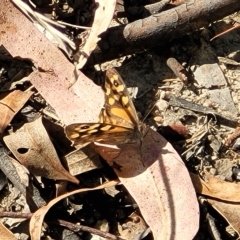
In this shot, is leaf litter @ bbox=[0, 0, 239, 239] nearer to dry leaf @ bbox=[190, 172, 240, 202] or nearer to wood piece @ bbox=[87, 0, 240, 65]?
dry leaf @ bbox=[190, 172, 240, 202]

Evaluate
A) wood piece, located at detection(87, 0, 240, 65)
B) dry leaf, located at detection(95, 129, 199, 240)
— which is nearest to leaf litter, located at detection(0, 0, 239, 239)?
dry leaf, located at detection(95, 129, 199, 240)

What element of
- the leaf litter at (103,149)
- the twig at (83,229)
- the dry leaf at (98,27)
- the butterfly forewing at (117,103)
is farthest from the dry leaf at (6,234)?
the dry leaf at (98,27)

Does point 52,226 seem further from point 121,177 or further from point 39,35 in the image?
point 39,35

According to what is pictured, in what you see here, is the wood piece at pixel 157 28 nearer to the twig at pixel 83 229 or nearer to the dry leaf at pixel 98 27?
the dry leaf at pixel 98 27

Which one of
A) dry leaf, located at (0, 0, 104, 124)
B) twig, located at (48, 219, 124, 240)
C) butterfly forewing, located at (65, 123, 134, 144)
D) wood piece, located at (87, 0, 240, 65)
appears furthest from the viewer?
wood piece, located at (87, 0, 240, 65)

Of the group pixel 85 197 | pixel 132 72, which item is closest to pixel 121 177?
pixel 85 197

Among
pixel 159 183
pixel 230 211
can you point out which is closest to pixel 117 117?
pixel 159 183
